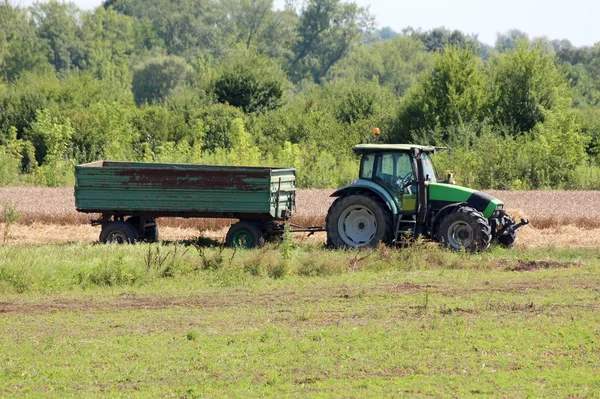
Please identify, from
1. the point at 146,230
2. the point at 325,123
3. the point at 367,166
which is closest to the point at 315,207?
Answer: the point at 146,230

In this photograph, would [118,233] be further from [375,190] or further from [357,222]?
[375,190]

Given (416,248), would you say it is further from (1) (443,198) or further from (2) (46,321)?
(2) (46,321)

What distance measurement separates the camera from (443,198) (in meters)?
18.2

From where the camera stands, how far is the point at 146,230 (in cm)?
2009

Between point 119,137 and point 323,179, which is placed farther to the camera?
point 119,137

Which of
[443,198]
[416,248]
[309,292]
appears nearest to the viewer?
[309,292]

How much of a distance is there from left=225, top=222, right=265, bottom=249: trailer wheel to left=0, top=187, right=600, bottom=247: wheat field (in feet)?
3.15

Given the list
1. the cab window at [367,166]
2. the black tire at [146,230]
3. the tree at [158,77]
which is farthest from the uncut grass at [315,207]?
the tree at [158,77]

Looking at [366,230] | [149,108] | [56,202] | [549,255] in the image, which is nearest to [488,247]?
[549,255]

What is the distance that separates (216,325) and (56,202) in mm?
15722

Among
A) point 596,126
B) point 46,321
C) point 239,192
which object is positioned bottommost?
point 46,321

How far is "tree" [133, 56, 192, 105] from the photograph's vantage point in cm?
9150

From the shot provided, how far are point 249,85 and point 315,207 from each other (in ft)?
72.6

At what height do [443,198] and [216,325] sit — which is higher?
[443,198]
